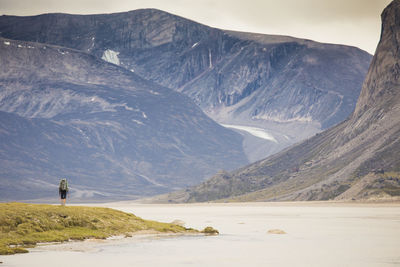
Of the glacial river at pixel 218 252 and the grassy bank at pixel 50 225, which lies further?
the grassy bank at pixel 50 225

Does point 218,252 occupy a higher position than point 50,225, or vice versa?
point 50,225

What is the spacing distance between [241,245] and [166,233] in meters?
21.4

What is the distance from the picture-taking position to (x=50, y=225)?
98438 millimetres


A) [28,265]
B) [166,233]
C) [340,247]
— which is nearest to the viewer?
[28,265]

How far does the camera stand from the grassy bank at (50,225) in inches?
3544

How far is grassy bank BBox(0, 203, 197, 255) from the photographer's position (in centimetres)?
9003

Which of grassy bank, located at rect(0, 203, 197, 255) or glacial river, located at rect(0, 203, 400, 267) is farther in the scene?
grassy bank, located at rect(0, 203, 197, 255)

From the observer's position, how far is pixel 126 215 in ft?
413

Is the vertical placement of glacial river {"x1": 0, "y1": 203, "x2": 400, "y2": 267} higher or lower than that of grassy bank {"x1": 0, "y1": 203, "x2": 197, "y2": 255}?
lower

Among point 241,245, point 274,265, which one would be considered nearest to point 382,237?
point 241,245

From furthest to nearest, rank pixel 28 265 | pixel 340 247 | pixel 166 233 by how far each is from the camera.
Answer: pixel 166 233 → pixel 340 247 → pixel 28 265

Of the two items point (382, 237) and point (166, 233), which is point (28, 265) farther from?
point (382, 237)

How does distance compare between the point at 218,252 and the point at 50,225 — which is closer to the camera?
the point at 218,252

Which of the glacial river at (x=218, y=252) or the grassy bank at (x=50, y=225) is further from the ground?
the grassy bank at (x=50, y=225)
